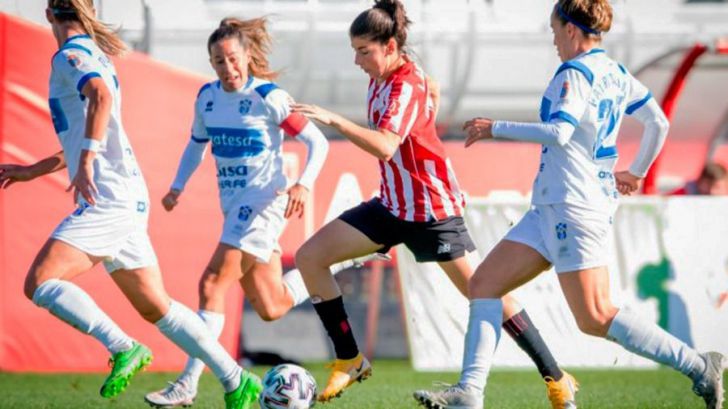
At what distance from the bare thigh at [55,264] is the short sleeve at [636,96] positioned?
8.57 feet

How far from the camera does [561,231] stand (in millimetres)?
5707

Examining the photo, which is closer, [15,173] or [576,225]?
[576,225]

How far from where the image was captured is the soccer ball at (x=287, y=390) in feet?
20.5

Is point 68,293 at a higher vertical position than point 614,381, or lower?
higher

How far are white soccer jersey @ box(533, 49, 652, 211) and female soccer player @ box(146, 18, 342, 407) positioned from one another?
1.79 m

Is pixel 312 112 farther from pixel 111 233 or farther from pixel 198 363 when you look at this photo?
pixel 198 363

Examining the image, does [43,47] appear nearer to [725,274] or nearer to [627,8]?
[725,274]

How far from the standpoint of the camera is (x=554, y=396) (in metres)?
6.20

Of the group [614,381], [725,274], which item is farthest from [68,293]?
[725,274]

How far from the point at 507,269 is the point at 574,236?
0.36 m

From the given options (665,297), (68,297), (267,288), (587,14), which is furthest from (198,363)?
(665,297)

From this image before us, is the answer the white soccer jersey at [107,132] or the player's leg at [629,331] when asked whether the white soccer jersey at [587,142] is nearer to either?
the player's leg at [629,331]

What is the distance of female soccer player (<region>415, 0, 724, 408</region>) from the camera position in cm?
565

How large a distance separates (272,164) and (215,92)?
21.5 inches
